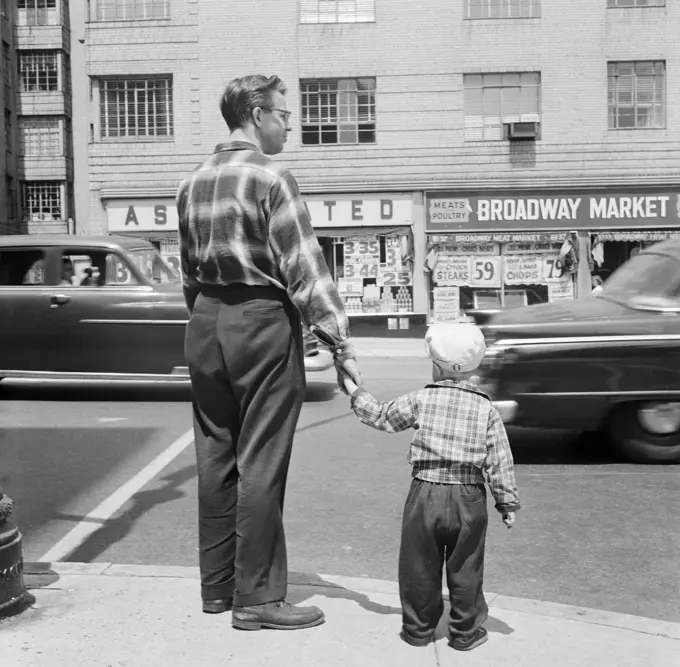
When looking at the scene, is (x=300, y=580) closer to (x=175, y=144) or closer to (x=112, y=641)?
(x=112, y=641)

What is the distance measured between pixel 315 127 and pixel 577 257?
21.8 ft

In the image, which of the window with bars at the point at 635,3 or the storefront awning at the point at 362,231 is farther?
the storefront awning at the point at 362,231

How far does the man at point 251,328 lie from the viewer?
12.0ft

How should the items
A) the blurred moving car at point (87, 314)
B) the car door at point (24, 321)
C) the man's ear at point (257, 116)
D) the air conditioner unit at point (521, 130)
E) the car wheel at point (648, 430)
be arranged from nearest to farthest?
1. the man's ear at point (257, 116)
2. the car wheel at point (648, 430)
3. the blurred moving car at point (87, 314)
4. the car door at point (24, 321)
5. the air conditioner unit at point (521, 130)

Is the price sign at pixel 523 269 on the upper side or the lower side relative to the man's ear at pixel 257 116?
lower

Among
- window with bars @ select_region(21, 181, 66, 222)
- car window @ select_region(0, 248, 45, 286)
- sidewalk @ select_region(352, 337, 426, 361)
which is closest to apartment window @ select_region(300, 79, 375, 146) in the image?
sidewalk @ select_region(352, 337, 426, 361)

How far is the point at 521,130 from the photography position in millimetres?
23250

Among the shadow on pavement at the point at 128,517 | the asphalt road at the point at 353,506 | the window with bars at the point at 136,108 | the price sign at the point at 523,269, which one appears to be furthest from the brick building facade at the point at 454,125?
the shadow on pavement at the point at 128,517

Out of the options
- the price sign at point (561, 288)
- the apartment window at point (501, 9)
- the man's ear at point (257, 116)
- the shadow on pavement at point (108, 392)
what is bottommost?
the shadow on pavement at point (108, 392)

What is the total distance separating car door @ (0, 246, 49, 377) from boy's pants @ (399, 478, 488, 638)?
8.41 meters

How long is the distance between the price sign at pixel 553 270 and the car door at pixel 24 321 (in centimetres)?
1423

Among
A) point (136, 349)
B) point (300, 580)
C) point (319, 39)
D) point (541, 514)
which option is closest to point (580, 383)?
point (541, 514)

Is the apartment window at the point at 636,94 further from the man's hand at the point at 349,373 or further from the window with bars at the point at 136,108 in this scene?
the man's hand at the point at 349,373

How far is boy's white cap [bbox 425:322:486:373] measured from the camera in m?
3.59
